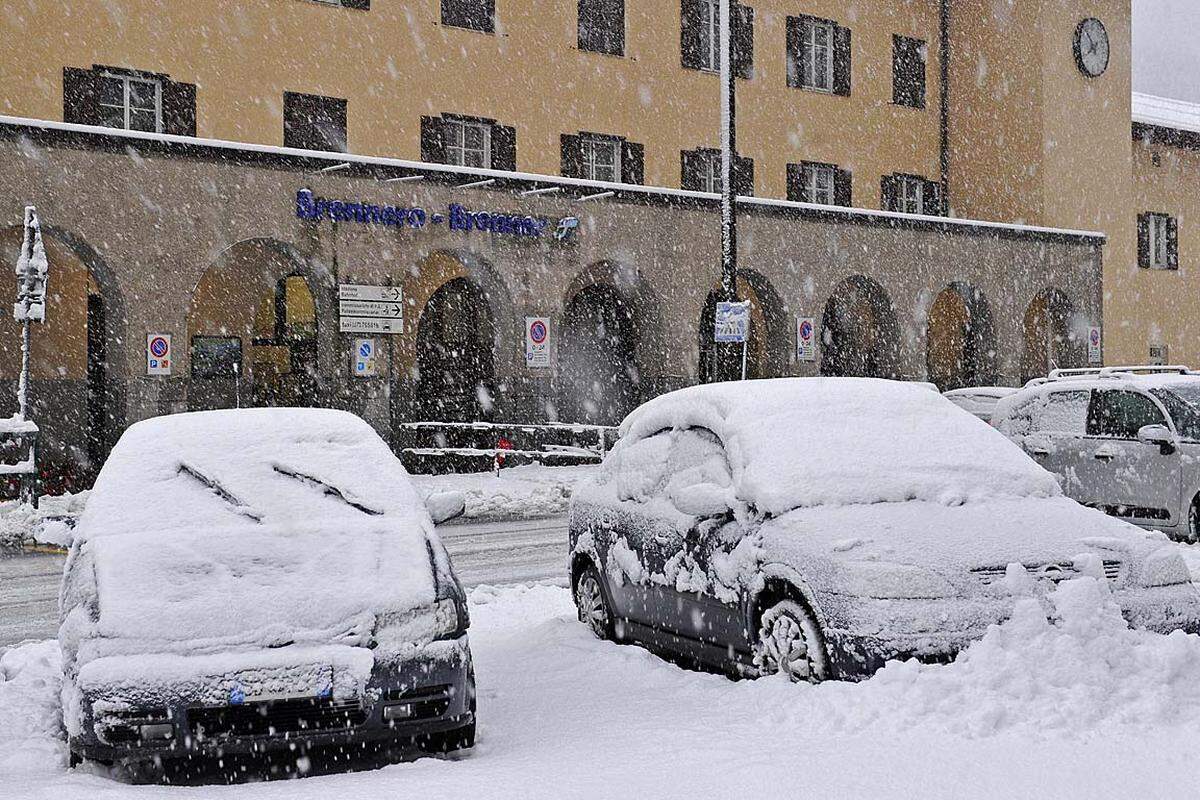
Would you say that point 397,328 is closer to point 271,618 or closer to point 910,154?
point 910,154

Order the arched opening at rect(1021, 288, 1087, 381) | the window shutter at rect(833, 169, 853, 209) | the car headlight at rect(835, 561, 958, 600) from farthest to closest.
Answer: the arched opening at rect(1021, 288, 1087, 381) < the window shutter at rect(833, 169, 853, 209) < the car headlight at rect(835, 561, 958, 600)

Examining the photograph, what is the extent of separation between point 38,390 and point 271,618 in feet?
69.3

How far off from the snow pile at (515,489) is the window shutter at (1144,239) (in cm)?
2090

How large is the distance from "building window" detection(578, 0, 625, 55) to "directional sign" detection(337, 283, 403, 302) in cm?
846

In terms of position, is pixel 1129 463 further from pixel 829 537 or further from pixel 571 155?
pixel 571 155

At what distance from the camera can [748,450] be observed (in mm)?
7566

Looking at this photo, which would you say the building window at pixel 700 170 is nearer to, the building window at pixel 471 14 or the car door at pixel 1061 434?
the building window at pixel 471 14

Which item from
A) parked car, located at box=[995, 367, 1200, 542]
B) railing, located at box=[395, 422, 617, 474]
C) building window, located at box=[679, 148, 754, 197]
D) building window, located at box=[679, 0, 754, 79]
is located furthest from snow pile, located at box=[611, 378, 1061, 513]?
building window, located at box=[679, 0, 754, 79]

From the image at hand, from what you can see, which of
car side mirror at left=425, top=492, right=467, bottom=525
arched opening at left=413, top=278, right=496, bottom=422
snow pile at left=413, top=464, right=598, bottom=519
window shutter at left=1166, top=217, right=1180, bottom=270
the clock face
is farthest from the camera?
window shutter at left=1166, top=217, right=1180, bottom=270

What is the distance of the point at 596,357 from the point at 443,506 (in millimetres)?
22649

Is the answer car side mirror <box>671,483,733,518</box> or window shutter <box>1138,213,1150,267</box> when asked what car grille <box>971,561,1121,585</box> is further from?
window shutter <box>1138,213,1150,267</box>

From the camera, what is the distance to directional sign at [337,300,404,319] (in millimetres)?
24031

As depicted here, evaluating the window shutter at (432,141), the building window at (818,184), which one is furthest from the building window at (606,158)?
the building window at (818,184)

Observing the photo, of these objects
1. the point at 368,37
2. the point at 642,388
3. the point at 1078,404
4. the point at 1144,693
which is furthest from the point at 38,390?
the point at 1144,693
